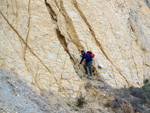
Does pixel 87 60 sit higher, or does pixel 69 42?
pixel 69 42

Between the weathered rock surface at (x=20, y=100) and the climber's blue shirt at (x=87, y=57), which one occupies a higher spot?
the weathered rock surface at (x=20, y=100)

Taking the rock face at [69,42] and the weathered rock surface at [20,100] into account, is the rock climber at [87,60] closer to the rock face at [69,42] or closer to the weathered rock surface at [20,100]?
the rock face at [69,42]

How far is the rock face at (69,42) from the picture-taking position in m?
7.71

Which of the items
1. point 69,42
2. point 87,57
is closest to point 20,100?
point 87,57

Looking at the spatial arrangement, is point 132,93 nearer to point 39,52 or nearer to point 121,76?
point 121,76

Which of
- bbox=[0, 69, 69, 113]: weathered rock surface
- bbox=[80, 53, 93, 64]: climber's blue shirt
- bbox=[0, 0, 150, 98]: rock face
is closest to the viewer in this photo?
bbox=[0, 69, 69, 113]: weathered rock surface

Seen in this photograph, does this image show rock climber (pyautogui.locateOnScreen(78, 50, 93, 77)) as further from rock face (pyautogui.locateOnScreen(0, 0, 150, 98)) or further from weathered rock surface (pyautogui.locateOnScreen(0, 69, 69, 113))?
weathered rock surface (pyautogui.locateOnScreen(0, 69, 69, 113))

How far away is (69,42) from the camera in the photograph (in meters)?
10.1

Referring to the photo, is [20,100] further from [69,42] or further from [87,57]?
[69,42]

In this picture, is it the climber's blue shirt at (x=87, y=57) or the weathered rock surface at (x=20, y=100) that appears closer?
the weathered rock surface at (x=20, y=100)

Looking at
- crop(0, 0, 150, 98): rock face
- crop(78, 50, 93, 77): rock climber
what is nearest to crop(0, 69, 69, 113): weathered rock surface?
crop(0, 0, 150, 98): rock face

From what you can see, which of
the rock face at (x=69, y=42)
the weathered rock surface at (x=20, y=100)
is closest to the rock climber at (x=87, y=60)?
the rock face at (x=69, y=42)

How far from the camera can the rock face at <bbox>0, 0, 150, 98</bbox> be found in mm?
7711

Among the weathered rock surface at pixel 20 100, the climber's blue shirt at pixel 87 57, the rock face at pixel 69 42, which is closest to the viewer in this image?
the weathered rock surface at pixel 20 100
